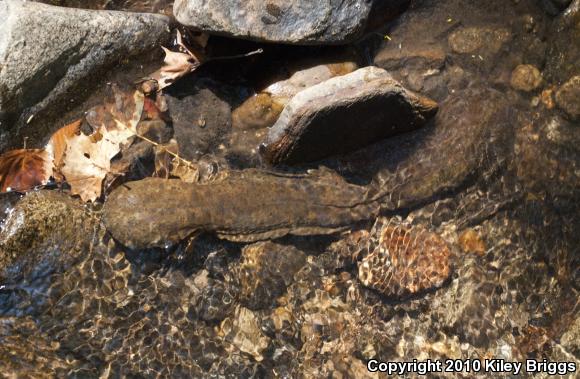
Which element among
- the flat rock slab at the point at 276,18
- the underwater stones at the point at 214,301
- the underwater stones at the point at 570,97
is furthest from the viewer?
the underwater stones at the point at 570,97

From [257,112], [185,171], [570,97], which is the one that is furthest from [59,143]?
[570,97]

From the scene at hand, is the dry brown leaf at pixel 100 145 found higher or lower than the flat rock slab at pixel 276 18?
lower

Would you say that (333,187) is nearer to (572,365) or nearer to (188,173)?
(188,173)

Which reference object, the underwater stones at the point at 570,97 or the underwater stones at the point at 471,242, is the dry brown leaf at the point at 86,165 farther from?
the underwater stones at the point at 570,97

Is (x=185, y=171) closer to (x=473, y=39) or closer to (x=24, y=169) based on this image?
(x=24, y=169)

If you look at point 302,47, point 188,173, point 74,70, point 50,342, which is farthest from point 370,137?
point 50,342

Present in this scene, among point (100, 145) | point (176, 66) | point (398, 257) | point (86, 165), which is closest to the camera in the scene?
point (86, 165)

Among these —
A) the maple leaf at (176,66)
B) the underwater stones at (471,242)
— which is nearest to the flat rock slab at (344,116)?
the maple leaf at (176,66)
